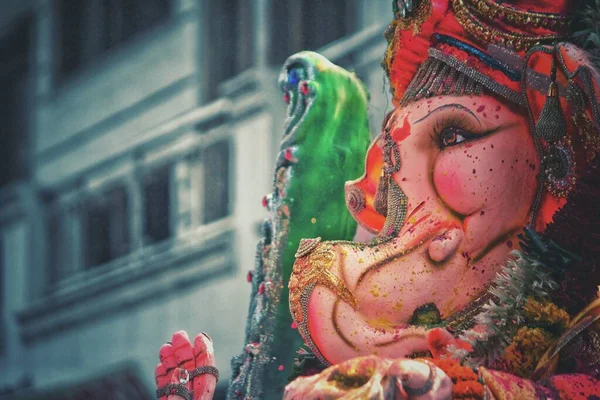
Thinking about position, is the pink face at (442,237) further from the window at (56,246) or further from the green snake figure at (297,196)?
the window at (56,246)

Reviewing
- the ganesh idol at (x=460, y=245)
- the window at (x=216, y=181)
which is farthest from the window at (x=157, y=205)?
the ganesh idol at (x=460, y=245)

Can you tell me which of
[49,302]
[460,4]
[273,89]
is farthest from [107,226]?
[460,4]

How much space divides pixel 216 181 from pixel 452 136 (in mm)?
3854

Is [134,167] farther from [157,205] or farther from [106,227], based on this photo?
[106,227]

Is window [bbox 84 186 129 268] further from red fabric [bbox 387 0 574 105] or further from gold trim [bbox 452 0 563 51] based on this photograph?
gold trim [bbox 452 0 563 51]

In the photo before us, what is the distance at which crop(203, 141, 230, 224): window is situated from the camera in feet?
21.5

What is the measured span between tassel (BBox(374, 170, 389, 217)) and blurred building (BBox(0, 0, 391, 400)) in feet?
5.67

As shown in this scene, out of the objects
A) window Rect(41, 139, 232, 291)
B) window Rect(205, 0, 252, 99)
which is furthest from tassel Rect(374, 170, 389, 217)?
window Rect(41, 139, 232, 291)

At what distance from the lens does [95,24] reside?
782 cm

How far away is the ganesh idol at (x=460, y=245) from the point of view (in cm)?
256

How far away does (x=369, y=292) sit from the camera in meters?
2.79

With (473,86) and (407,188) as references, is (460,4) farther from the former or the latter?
(407,188)

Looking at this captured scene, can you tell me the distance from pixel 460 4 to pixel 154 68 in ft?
15.3

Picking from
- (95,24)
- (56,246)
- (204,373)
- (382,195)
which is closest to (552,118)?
(382,195)
